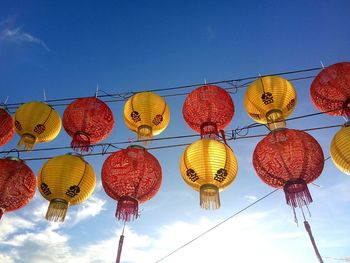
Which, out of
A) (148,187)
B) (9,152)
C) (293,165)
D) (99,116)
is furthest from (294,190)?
(9,152)

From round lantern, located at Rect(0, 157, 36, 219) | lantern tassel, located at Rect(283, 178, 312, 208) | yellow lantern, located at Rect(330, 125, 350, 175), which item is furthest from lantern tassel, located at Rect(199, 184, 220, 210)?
round lantern, located at Rect(0, 157, 36, 219)

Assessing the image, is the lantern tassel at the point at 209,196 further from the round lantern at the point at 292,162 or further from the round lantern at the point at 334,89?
the round lantern at the point at 334,89

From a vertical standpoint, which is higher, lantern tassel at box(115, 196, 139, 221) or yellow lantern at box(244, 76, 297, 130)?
yellow lantern at box(244, 76, 297, 130)

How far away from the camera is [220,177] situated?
15.2 ft

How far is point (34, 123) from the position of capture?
5.91 metres

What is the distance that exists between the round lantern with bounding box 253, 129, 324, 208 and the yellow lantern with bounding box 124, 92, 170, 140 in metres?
2.14

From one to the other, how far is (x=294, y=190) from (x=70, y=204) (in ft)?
11.5

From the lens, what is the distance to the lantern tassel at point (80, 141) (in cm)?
560

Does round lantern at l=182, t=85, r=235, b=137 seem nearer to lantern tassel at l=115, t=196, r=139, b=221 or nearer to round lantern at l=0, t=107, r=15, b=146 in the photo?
lantern tassel at l=115, t=196, r=139, b=221

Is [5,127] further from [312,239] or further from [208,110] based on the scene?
[312,239]

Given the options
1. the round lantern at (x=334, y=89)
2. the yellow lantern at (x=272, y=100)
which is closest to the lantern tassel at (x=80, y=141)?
the yellow lantern at (x=272, y=100)

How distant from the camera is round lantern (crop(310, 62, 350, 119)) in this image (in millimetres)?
5066

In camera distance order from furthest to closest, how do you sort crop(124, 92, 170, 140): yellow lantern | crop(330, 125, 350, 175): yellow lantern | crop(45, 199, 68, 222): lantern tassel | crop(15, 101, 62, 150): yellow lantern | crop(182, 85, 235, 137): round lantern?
crop(15, 101, 62, 150): yellow lantern → crop(124, 92, 170, 140): yellow lantern → crop(182, 85, 235, 137): round lantern → crop(45, 199, 68, 222): lantern tassel → crop(330, 125, 350, 175): yellow lantern

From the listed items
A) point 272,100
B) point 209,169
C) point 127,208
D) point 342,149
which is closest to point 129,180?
point 127,208
